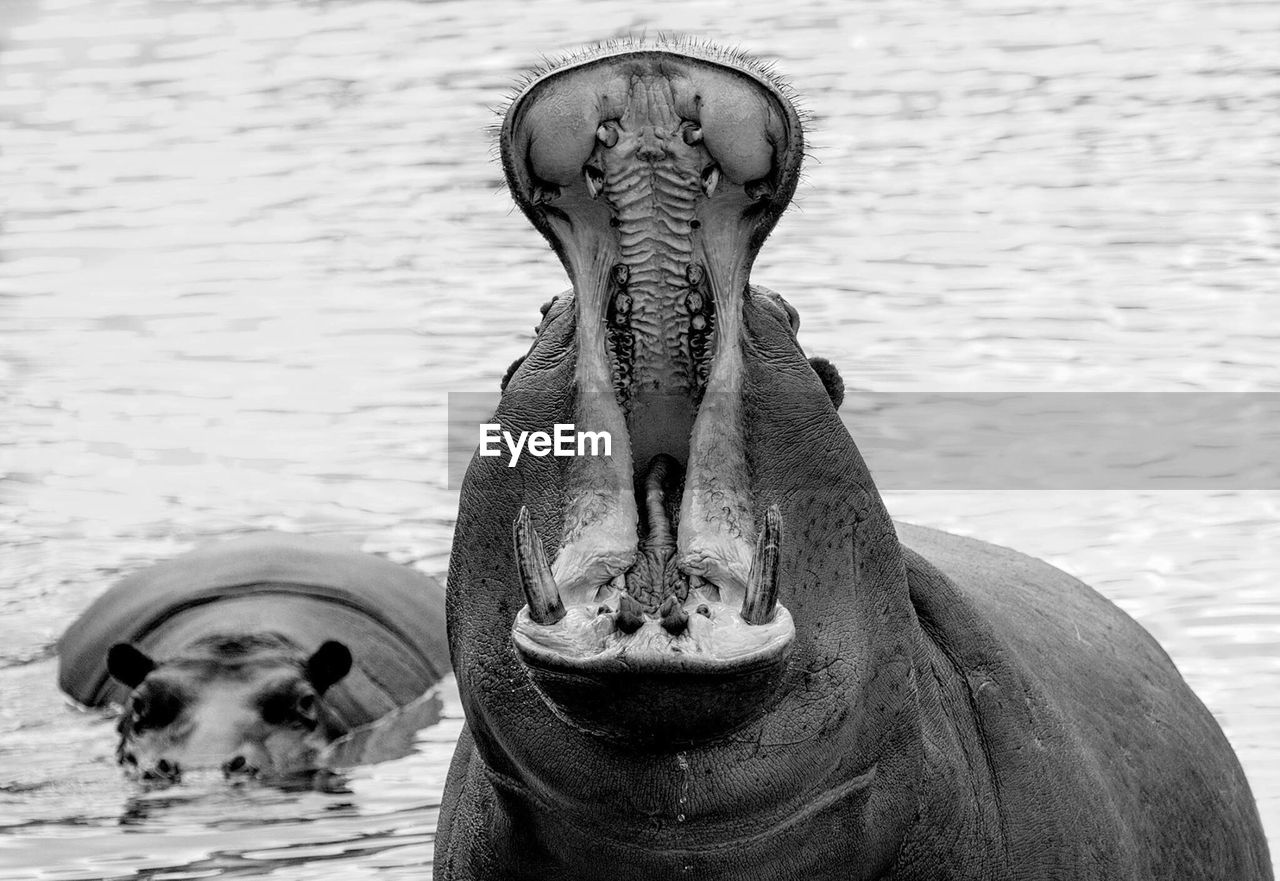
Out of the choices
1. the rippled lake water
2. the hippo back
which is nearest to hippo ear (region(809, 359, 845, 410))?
the rippled lake water

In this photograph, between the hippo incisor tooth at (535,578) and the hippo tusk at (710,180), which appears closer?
the hippo incisor tooth at (535,578)

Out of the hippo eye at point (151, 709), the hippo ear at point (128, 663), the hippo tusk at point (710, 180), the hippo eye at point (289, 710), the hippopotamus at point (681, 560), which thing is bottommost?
the hippo eye at point (289, 710)

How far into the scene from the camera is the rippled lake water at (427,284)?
8.13m

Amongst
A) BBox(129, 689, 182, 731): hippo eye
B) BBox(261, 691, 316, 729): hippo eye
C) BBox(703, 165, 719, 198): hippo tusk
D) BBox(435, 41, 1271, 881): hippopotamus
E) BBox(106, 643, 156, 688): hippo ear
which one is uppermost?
BBox(703, 165, 719, 198): hippo tusk

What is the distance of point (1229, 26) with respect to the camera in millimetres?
18078

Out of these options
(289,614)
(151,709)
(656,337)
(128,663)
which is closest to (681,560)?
(656,337)

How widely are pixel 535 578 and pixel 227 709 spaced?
5.37 m

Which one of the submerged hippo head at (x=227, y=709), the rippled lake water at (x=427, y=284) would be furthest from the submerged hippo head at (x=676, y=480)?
the submerged hippo head at (x=227, y=709)

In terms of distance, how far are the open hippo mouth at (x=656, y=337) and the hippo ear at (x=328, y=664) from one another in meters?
5.17

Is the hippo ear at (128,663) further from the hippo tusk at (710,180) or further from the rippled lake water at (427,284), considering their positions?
the hippo tusk at (710,180)

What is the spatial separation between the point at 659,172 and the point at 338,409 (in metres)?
8.34

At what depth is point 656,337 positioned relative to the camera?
333cm

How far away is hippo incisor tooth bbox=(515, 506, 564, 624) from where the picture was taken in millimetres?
3096

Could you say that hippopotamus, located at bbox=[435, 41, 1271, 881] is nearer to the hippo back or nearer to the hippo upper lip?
the hippo upper lip
